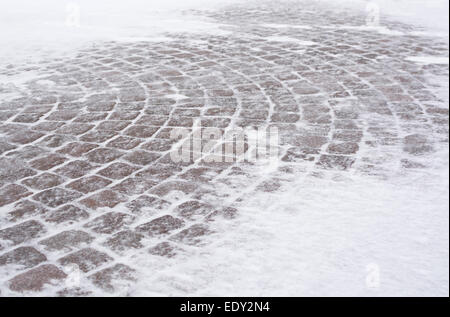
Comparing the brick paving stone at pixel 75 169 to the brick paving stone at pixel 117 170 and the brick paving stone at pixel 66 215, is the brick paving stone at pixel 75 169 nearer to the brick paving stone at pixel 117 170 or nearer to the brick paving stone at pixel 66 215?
the brick paving stone at pixel 117 170

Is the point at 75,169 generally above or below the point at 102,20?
below

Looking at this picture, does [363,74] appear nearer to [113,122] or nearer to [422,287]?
[113,122]

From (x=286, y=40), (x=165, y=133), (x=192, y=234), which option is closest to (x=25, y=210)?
(x=192, y=234)

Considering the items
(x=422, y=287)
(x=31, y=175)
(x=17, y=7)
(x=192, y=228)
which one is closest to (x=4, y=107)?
(x=31, y=175)

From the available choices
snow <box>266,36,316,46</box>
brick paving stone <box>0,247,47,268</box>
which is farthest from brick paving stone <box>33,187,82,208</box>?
snow <box>266,36,316,46</box>

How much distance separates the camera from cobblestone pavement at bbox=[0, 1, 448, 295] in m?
2.19

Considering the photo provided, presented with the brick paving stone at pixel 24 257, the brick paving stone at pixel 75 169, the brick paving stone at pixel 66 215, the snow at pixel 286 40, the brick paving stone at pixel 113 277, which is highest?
the snow at pixel 286 40

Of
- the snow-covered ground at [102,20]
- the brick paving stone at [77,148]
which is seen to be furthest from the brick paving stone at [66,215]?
the snow-covered ground at [102,20]

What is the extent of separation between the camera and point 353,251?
79.6 inches

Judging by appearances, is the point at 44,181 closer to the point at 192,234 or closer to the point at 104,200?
the point at 104,200

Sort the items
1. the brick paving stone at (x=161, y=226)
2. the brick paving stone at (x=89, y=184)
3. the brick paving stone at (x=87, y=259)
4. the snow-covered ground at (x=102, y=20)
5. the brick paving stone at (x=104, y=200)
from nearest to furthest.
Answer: the brick paving stone at (x=87, y=259), the brick paving stone at (x=161, y=226), the brick paving stone at (x=104, y=200), the brick paving stone at (x=89, y=184), the snow-covered ground at (x=102, y=20)

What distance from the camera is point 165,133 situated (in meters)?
3.29

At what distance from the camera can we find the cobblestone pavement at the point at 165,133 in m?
2.19

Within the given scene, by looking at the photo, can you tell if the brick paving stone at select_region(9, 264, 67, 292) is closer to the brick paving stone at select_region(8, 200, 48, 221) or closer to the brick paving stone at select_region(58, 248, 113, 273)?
the brick paving stone at select_region(58, 248, 113, 273)
